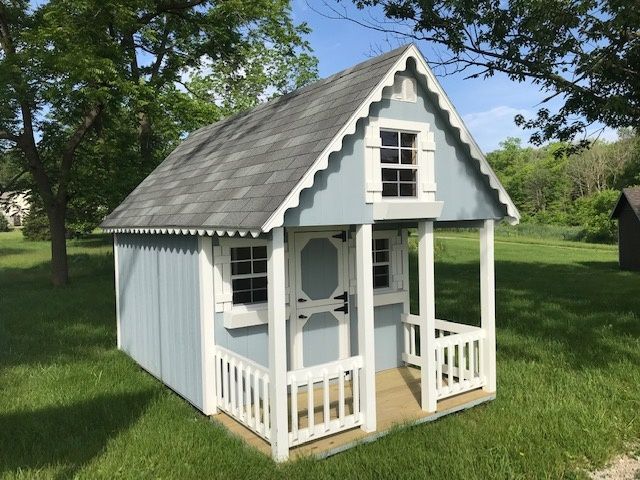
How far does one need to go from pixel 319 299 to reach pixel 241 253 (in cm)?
143

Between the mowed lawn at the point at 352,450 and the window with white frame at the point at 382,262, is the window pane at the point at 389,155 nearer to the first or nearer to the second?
the window with white frame at the point at 382,262

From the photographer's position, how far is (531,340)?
10.4 meters

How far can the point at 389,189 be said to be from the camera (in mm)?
6633

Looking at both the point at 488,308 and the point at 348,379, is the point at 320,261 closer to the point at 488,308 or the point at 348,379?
the point at 348,379

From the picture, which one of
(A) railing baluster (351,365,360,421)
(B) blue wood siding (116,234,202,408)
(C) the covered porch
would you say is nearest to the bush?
(B) blue wood siding (116,234,202,408)

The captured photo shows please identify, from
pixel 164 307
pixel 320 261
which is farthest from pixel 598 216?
pixel 164 307

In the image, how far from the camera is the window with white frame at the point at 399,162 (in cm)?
649

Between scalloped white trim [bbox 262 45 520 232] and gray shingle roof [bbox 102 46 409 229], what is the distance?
0.06 meters

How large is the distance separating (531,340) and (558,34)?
642 centimetres

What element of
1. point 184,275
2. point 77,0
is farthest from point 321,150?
point 77,0

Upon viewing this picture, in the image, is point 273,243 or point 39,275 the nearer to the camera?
point 273,243

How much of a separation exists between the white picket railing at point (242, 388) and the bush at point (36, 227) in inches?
1761

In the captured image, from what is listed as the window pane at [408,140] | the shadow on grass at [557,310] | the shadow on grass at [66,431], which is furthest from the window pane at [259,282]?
the shadow on grass at [557,310]

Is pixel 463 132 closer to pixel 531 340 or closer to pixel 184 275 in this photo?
pixel 184 275
